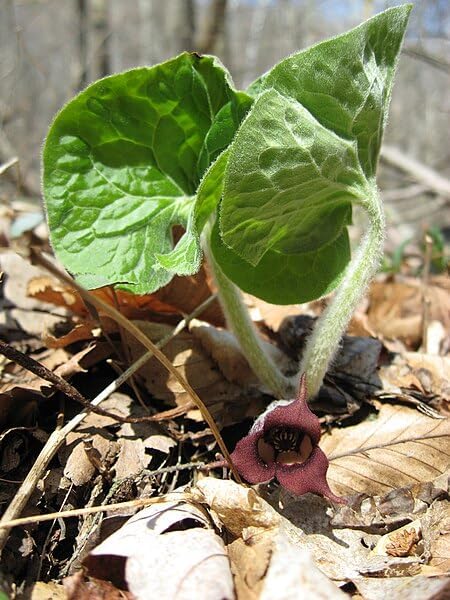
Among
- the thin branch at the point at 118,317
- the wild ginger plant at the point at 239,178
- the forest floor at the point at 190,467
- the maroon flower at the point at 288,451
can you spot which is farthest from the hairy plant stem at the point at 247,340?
the thin branch at the point at 118,317

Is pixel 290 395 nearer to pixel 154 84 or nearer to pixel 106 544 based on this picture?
pixel 106 544

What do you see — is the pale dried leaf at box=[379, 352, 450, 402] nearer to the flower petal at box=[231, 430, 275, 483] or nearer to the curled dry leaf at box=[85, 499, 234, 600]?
the flower petal at box=[231, 430, 275, 483]

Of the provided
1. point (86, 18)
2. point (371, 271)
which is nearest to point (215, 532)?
point (371, 271)

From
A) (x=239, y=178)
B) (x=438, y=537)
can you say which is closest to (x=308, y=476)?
(x=438, y=537)

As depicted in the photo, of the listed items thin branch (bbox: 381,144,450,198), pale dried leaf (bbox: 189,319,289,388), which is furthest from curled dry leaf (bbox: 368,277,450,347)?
thin branch (bbox: 381,144,450,198)

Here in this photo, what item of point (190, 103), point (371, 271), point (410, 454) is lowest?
point (410, 454)

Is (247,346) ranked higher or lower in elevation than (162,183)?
lower

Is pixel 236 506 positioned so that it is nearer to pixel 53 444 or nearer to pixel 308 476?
pixel 308 476
